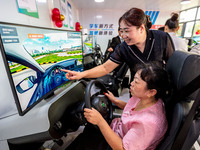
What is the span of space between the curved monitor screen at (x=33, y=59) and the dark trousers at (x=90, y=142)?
51 centimetres

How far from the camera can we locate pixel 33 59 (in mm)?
722

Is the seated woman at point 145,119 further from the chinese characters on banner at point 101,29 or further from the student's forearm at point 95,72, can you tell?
the chinese characters on banner at point 101,29

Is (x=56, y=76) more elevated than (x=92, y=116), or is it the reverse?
(x=56, y=76)

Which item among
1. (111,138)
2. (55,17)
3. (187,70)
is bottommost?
(111,138)

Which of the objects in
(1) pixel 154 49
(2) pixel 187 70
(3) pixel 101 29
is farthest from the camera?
(3) pixel 101 29

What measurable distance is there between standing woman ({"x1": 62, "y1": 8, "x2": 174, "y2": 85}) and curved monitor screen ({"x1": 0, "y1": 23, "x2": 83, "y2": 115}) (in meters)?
0.20

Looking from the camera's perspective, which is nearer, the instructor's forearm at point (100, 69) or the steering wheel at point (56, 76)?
the steering wheel at point (56, 76)

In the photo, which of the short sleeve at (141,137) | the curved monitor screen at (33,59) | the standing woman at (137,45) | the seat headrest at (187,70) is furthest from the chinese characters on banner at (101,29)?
the short sleeve at (141,137)

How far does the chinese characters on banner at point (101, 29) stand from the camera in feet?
21.2

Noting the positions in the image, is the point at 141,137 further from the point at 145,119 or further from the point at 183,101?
the point at 183,101

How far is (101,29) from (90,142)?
6414mm

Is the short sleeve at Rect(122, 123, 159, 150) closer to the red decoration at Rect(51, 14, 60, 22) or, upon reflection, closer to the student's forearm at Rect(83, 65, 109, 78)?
the student's forearm at Rect(83, 65, 109, 78)

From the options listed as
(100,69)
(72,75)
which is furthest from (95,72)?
(72,75)

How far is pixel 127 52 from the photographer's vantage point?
4.07ft
